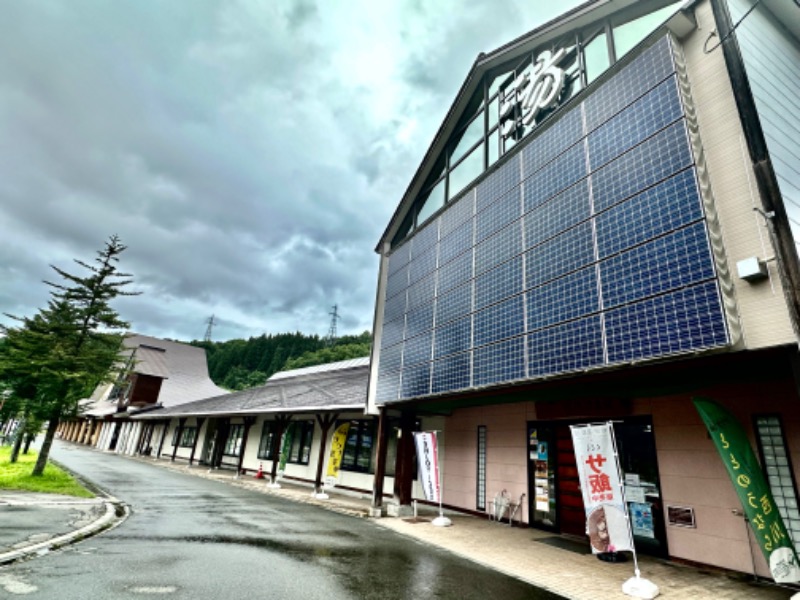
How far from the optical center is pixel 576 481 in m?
10.3

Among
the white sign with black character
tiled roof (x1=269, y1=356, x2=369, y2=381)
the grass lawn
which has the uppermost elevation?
tiled roof (x1=269, y1=356, x2=369, y2=381)

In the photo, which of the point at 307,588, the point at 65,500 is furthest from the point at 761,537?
the point at 65,500

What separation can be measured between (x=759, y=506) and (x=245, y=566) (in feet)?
23.6

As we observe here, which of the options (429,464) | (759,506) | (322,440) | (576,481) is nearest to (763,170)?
(759,506)

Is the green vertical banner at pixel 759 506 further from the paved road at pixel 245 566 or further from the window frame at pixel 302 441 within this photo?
the window frame at pixel 302 441

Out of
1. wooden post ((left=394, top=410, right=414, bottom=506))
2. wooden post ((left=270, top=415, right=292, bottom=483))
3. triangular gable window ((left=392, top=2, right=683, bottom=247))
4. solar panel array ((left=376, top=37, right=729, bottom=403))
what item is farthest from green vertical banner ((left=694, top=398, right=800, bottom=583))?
wooden post ((left=270, top=415, right=292, bottom=483))

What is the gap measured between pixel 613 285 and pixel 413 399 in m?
6.68

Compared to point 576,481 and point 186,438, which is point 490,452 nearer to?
Result: point 576,481

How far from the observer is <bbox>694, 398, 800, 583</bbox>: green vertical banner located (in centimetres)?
537

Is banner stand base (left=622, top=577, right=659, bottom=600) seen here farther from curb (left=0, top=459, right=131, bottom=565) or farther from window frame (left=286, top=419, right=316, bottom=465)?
window frame (left=286, top=419, right=316, bottom=465)

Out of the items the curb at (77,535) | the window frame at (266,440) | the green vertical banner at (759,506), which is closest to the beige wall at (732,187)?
the green vertical banner at (759,506)

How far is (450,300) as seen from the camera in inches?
435

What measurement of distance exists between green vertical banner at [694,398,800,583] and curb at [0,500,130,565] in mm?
9747

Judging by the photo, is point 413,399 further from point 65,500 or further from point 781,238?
point 65,500
